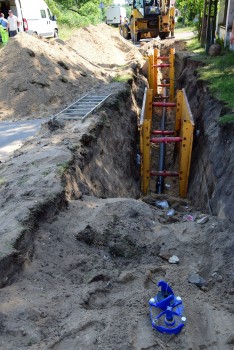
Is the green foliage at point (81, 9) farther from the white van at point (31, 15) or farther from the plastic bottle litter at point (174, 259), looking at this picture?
the plastic bottle litter at point (174, 259)

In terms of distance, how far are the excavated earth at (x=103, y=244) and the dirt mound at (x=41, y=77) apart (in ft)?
8.92

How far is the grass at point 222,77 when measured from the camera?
24.9 ft

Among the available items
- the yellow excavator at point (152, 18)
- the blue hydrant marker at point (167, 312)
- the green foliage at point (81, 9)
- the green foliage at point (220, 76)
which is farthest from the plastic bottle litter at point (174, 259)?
the green foliage at point (81, 9)

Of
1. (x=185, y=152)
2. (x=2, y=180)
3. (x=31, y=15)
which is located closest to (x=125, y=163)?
(x=185, y=152)

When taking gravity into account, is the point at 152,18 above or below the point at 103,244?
above

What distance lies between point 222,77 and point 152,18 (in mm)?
13961

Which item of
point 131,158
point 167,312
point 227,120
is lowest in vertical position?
point 131,158

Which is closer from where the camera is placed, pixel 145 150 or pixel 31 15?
pixel 145 150

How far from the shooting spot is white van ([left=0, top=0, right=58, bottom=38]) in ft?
55.4

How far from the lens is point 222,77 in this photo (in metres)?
10.0

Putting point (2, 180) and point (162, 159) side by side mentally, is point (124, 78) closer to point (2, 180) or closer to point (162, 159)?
point (162, 159)

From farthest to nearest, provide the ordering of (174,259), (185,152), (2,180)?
(185,152) < (2,180) < (174,259)

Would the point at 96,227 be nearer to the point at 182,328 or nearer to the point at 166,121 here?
the point at 182,328

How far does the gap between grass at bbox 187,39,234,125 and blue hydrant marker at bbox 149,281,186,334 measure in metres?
4.34
